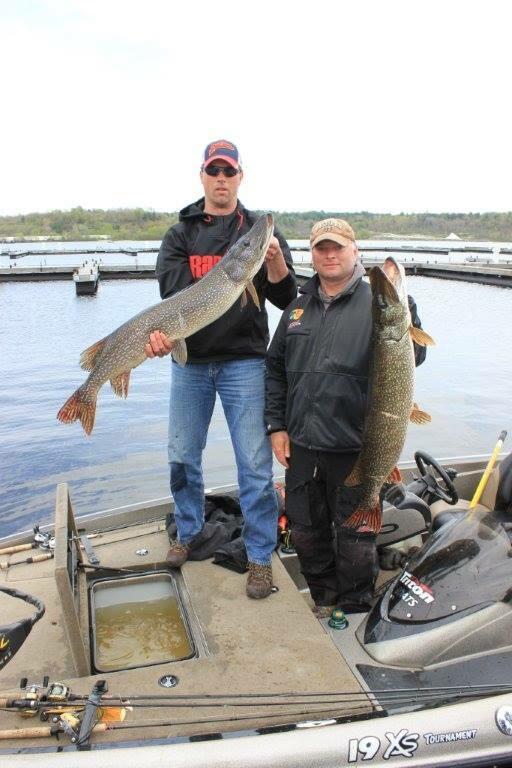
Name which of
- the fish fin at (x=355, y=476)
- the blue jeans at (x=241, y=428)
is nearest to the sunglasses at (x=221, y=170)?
the blue jeans at (x=241, y=428)

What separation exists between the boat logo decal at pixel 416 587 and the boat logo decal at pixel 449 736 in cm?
66

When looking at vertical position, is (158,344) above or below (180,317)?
below

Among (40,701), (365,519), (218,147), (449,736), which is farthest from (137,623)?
(218,147)

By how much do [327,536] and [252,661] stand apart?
883mm

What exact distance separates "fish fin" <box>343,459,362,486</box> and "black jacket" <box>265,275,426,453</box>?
0.10 m

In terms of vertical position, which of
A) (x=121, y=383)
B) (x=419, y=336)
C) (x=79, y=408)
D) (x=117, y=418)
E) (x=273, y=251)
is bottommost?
(x=117, y=418)

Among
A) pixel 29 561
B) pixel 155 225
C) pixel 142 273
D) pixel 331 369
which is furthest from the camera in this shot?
pixel 155 225

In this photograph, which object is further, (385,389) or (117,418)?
(117,418)

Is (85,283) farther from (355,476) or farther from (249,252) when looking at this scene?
(355,476)

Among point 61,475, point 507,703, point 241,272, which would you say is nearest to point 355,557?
point 507,703

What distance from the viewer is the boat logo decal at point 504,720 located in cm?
260

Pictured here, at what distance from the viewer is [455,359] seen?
57.3 feet

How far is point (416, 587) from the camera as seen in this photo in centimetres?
323

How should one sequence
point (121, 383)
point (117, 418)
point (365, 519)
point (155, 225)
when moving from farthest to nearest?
point (155, 225)
point (117, 418)
point (121, 383)
point (365, 519)
